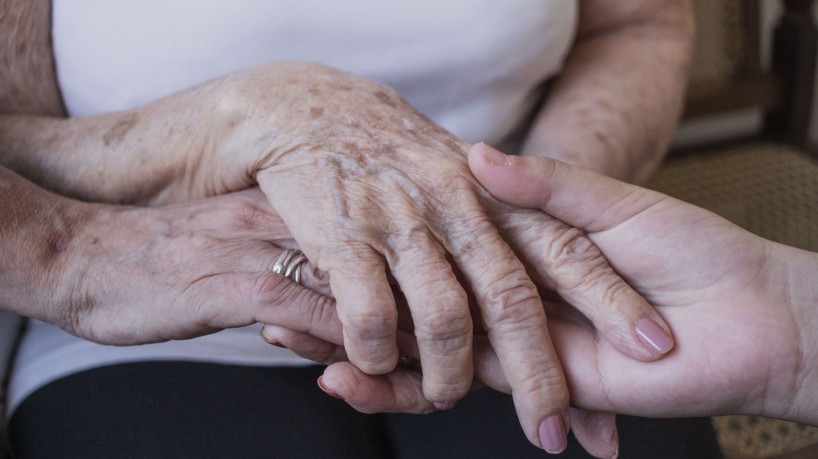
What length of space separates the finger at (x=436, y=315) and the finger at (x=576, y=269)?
0.10 meters

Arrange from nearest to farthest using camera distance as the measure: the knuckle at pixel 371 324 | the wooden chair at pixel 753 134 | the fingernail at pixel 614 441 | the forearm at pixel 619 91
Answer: the knuckle at pixel 371 324 < the fingernail at pixel 614 441 < the forearm at pixel 619 91 < the wooden chair at pixel 753 134

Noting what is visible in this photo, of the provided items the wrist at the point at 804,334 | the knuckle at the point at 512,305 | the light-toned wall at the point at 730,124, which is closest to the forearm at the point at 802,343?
the wrist at the point at 804,334

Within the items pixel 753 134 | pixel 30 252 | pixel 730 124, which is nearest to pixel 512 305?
pixel 30 252

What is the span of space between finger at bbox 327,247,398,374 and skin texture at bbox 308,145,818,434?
4cm

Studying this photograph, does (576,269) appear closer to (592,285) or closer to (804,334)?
(592,285)

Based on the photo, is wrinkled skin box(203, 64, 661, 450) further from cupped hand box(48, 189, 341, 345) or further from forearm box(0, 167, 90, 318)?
forearm box(0, 167, 90, 318)

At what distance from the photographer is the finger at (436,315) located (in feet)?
2.10

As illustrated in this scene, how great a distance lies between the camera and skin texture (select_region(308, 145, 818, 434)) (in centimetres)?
66

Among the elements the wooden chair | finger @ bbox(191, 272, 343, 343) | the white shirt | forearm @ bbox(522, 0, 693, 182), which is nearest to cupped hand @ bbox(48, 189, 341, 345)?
finger @ bbox(191, 272, 343, 343)

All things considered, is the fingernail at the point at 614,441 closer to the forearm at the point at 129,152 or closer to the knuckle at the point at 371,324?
the knuckle at the point at 371,324

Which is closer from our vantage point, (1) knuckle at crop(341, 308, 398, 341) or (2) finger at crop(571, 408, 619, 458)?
(1) knuckle at crop(341, 308, 398, 341)

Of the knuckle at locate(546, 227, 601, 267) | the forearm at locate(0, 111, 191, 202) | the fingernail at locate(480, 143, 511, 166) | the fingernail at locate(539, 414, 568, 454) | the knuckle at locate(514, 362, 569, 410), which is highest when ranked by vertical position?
the fingernail at locate(480, 143, 511, 166)

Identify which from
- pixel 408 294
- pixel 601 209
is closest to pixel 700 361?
pixel 601 209

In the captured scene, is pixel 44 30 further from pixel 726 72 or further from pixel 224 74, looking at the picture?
pixel 726 72
